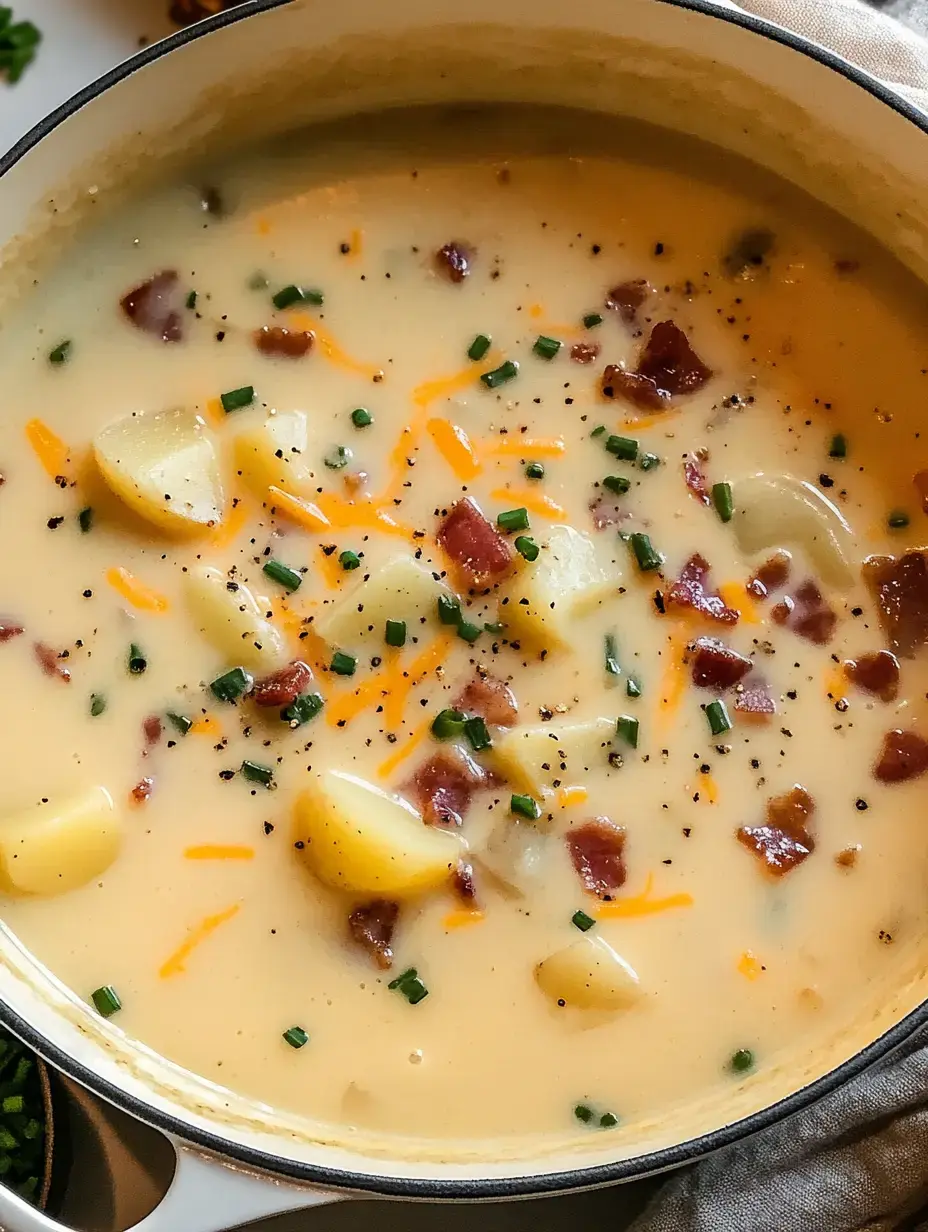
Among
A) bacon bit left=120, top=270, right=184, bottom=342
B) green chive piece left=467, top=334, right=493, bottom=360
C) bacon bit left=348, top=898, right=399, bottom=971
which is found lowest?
bacon bit left=348, top=898, right=399, bottom=971

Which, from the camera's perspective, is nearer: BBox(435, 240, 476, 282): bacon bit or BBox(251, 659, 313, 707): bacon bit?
BBox(251, 659, 313, 707): bacon bit

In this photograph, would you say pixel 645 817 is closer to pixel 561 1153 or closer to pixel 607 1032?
pixel 607 1032

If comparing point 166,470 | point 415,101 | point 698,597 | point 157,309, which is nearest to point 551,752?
point 698,597

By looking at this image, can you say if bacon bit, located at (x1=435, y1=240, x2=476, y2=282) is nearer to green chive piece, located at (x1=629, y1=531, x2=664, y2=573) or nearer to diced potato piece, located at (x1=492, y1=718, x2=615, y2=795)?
green chive piece, located at (x1=629, y1=531, x2=664, y2=573)

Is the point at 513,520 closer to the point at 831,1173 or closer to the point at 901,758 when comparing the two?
→ the point at 901,758

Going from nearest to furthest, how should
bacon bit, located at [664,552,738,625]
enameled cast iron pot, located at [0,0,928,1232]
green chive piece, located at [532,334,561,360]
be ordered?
enameled cast iron pot, located at [0,0,928,1232] < bacon bit, located at [664,552,738,625] < green chive piece, located at [532,334,561,360]

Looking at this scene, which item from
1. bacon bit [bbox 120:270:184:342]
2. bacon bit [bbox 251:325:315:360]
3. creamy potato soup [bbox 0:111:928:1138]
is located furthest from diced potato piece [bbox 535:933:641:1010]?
bacon bit [bbox 120:270:184:342]

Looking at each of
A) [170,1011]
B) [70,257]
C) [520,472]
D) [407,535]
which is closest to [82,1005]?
[170,1011]
